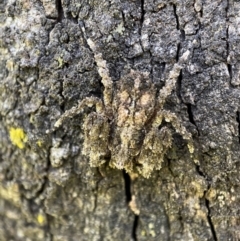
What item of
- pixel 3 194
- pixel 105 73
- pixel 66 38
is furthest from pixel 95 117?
pixel 3 194

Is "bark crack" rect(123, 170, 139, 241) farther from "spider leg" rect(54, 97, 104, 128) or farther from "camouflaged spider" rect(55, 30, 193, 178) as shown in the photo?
"spider leg" rect(54, 97, 104, 128)

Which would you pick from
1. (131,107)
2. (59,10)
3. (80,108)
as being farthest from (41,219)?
(59,10)

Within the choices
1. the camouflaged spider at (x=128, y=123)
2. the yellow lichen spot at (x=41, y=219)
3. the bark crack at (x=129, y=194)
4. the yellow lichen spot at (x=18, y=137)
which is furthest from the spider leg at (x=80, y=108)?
the yellow lichen spot at (x=41, y=219)

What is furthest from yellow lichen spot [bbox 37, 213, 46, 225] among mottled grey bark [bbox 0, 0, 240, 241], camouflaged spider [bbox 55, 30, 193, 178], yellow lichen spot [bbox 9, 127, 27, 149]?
camouflaged spider [bbox 55, 30, 193, 178]

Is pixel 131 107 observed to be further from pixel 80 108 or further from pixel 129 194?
pixel 129 194

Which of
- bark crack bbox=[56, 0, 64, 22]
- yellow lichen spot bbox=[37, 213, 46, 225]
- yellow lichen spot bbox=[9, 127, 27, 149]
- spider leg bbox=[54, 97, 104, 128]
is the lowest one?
yellow lichen spot bbox=[37, 213, 46, 225]
